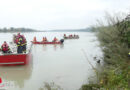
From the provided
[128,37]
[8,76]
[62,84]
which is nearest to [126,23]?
[128,37]

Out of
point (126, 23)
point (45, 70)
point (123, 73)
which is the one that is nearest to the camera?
point (123, 73)

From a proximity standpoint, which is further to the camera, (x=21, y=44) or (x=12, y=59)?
(x=21, y=44)

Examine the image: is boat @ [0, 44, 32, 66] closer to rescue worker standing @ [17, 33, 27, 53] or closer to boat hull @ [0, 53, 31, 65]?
boat hull @ [0, 53, 31, 65]

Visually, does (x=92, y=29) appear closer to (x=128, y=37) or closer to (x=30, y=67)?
(x=128, y=37)

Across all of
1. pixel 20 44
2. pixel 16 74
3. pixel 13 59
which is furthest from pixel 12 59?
pixel 16 74

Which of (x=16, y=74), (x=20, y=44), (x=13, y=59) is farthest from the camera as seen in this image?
(x=20, y=44)

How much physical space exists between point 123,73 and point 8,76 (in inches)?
204

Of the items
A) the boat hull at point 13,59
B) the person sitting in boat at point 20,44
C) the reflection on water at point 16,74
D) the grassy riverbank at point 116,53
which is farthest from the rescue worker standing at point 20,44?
the grassy riverbank at point 116,53

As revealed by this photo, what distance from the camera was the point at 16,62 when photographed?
24.0ft

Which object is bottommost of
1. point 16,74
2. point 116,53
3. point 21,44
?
point 16,74

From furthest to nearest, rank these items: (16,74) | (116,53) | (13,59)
Answer: (13,59), (16,74), (116,53)

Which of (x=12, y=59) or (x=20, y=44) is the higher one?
(x=20, y=44)

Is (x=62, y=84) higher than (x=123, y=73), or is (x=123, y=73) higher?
(x=123, y=73)

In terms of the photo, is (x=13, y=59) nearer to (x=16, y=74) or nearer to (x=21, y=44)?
(x=21, y=44)
